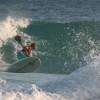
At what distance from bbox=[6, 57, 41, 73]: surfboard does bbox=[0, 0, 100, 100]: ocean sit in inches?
8.5

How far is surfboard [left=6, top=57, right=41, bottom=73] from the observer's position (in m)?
15.1

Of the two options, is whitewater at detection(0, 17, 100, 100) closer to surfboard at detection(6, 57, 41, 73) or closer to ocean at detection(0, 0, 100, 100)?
ocean at detection(0, 0, 100, 100)

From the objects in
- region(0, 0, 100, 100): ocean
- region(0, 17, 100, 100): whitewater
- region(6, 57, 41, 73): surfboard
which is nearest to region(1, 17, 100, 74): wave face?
region(0, 0, 100, 100): ocean

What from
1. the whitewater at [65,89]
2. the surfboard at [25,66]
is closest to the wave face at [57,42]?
the surfboard at [25,66]

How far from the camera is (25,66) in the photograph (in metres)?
15.5

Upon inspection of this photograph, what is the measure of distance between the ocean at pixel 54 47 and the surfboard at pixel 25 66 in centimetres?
22

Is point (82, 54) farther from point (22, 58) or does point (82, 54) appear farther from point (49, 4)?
point (49, 4)

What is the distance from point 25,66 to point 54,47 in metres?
5.91

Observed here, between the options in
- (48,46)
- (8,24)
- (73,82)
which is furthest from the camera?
(8,24)

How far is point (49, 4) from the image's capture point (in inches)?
1428

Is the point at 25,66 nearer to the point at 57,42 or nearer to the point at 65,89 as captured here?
the point at 65,89

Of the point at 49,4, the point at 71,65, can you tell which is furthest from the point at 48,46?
the point at 49,4

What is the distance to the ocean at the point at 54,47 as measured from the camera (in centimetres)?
921

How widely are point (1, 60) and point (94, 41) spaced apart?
596cm
